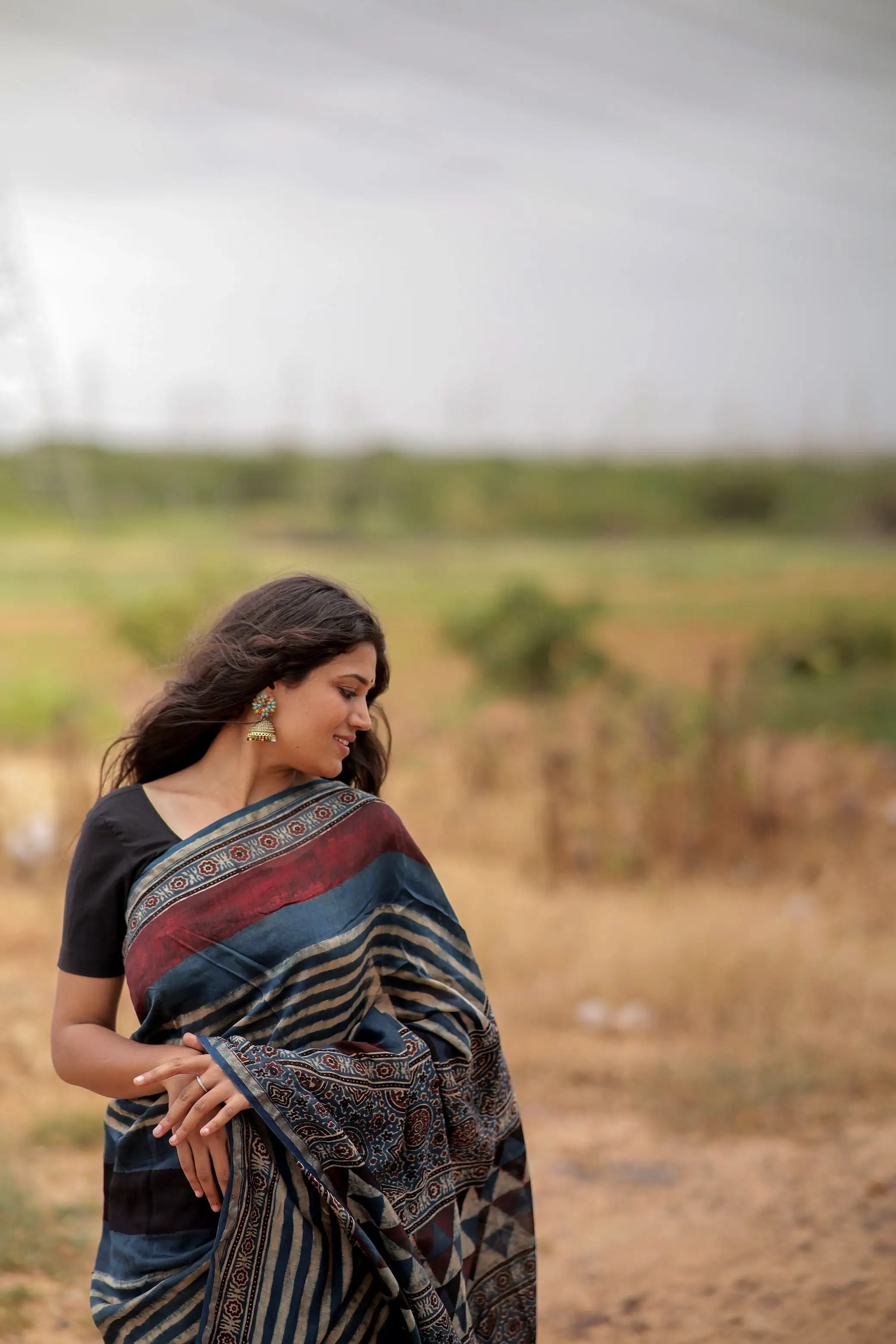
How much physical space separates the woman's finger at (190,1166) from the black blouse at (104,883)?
0.27 metres

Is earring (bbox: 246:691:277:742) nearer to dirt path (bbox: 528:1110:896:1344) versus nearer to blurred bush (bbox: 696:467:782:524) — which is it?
dirt path (bbox: 528:1110:896:1344)

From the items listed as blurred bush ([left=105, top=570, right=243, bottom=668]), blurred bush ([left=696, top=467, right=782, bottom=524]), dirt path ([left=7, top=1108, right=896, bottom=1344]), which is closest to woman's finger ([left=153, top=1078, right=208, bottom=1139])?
dirt path ([left=7, top=1108, right=896, bottom=1344])

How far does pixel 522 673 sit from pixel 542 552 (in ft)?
10.2

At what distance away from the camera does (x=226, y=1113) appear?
162 cm

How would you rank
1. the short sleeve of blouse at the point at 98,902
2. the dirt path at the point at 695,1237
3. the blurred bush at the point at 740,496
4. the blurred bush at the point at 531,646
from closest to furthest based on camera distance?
the short sleeve of blouse at the point at 98,902
the dirt path at the point at 695,1237
the blurred bush at the point at 531,646
the blurred bush at the point at 740,496

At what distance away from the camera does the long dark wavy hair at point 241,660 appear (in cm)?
182

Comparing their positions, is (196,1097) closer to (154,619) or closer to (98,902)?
(98,902)

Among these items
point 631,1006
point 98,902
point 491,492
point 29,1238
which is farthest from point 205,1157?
point 491,492

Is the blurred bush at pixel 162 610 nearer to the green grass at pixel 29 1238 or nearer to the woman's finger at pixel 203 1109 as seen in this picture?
the green grass at pixel 29 1238

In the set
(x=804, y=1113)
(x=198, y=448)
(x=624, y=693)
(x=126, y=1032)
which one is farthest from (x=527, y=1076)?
(x=198, y=448)

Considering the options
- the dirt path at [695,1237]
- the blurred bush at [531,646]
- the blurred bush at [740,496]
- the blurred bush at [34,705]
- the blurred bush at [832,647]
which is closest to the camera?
the dirt path at [695,1237]

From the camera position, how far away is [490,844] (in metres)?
7.27

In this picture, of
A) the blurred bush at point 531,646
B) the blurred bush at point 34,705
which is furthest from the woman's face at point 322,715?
the blurred bush at point 531,646

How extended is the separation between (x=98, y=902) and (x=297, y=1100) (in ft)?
1.31
